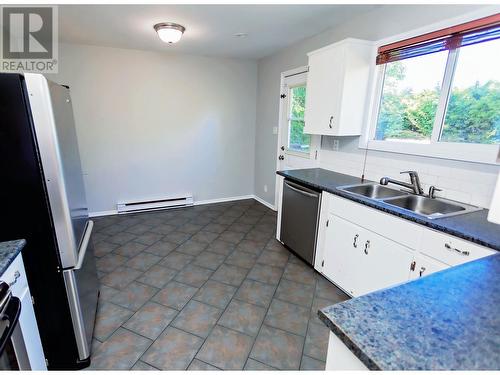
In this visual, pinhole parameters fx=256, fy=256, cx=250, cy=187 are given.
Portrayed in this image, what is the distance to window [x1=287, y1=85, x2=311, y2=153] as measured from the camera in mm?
3469

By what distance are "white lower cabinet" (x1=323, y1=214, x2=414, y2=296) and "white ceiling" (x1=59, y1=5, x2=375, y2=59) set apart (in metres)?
1.95

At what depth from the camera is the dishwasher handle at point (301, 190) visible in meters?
2.41

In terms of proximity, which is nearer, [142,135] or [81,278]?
[81,278]

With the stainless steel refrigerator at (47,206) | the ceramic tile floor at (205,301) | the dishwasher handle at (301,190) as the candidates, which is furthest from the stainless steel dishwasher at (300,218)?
the stainless steel refrigerator at (47,206)

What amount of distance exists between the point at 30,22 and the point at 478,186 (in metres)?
4.21

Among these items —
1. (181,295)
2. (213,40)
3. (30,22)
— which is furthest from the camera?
(213,40)

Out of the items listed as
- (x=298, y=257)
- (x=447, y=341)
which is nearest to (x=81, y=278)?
(x=447, y=341)

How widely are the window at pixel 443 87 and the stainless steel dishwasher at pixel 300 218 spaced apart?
853mm

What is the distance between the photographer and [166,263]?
8.75ft

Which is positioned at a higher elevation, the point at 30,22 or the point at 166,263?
the point at 30,22

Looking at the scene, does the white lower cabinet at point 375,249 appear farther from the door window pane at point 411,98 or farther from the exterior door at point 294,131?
the exterior door at point 294,131

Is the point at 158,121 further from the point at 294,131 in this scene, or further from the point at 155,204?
the point at 294,131

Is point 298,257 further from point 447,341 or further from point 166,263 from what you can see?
point 447,341

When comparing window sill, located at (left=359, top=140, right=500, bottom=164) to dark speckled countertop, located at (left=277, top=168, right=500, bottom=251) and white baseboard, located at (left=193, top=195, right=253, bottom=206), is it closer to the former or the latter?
dark speckled countertop, located at (left=277, top=168, right=500, bottom=251)
